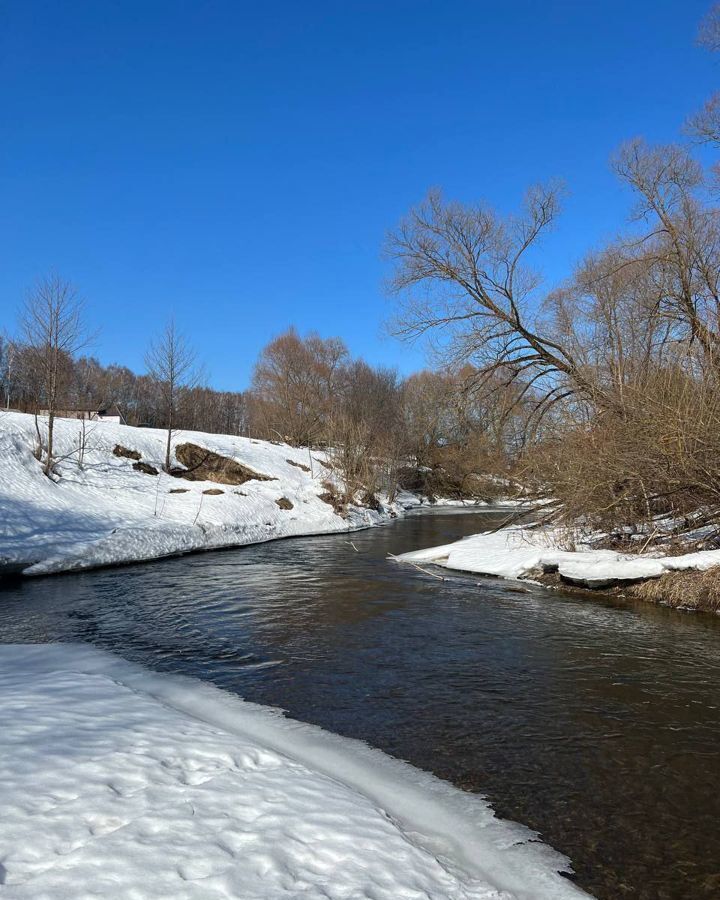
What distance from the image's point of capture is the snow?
9.96 ft

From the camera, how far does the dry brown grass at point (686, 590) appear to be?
463 inches

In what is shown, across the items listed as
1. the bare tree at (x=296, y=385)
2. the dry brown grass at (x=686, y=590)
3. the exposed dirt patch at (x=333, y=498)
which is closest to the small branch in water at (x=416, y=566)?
the dry brown grass at (x=686, y=590)

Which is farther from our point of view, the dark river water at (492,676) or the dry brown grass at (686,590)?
the dry brown grass at (686,590)

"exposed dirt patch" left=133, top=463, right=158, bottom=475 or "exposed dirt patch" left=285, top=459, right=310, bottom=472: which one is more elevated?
"exposed dirt patch" left=285, top=459, right=310, bottom=472

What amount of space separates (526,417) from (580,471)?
522cm

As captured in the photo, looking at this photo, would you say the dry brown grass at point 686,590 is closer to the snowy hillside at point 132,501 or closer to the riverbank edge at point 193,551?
the riverbank edge at point 193,551

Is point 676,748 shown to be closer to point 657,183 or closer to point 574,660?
point 574,660

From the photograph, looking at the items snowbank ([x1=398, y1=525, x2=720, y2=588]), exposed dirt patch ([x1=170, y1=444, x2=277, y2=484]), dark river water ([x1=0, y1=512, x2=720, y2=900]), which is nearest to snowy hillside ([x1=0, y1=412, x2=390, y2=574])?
exposed dirt patch ([x1=170, y1=444, x2=277, y2=484])

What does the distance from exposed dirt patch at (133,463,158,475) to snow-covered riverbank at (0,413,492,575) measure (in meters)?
0.06

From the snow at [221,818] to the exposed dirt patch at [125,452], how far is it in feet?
75.9

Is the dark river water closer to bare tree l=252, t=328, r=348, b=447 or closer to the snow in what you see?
the snow

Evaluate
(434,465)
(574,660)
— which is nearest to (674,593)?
(574,660)

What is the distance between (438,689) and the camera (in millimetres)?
7516

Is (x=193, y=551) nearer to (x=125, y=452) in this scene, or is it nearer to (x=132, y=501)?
(x=132, y=501)
